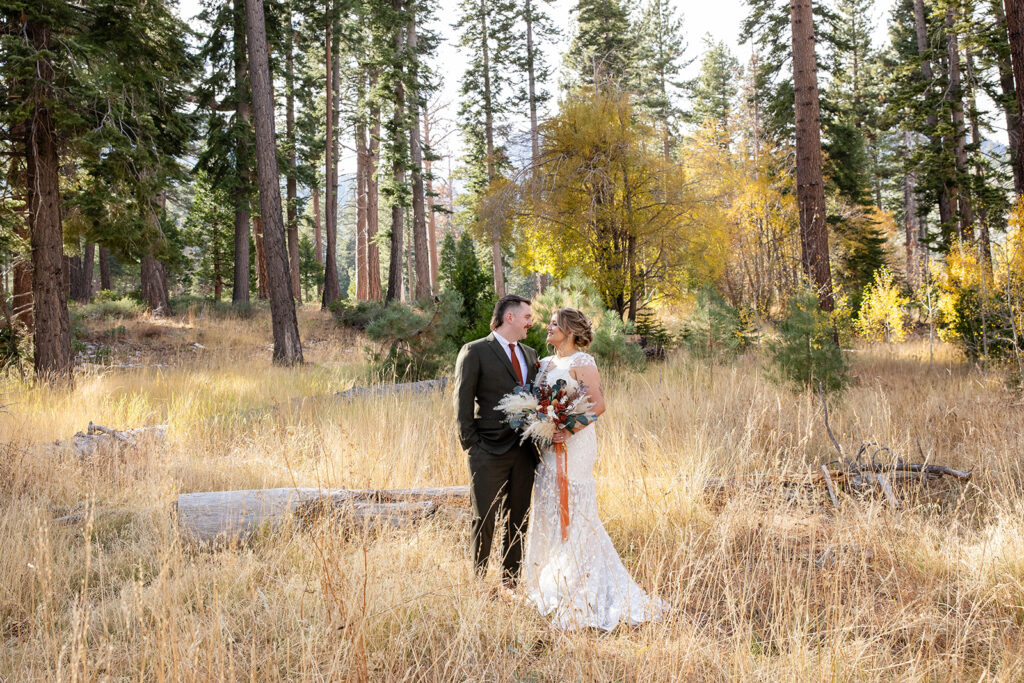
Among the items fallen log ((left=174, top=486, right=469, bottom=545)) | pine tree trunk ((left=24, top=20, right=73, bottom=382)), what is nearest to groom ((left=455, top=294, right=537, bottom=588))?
fallen log ((left=174, top=486, right=469, bottom=545))

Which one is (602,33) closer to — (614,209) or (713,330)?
(614,209)

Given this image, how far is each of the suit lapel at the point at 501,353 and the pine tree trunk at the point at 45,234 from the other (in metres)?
7.94

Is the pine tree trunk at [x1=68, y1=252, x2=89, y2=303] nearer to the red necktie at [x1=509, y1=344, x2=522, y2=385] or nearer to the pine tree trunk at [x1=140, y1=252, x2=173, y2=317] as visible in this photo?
the pine tree trunk at [x1=140, y1=252, x2=173, y2=317]

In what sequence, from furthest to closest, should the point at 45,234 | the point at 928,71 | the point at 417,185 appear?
1. the point at 417,185
2. the point at 928,71
3. the point at 45,234

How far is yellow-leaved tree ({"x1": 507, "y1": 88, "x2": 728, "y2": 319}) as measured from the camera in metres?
13.4

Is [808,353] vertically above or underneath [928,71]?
underneath

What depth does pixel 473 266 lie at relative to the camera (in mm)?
11672

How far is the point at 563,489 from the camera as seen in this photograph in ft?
11.5

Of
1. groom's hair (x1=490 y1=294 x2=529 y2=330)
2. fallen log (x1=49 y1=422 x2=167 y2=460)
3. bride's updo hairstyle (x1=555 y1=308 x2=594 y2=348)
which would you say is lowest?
fallen log (x1=49 y1=422 x2=167 y2=460)

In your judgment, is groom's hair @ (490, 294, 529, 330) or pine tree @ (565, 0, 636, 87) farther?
pine tree @ (565, 0, 636, 87)

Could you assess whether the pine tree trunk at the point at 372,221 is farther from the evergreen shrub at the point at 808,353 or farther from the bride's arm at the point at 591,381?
the bride's arm at the point at 591,381

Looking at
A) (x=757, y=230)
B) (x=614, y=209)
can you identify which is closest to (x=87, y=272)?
(x=614, y=209)

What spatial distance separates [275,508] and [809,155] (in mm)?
9379

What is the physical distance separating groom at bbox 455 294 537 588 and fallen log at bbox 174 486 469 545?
814 mm
